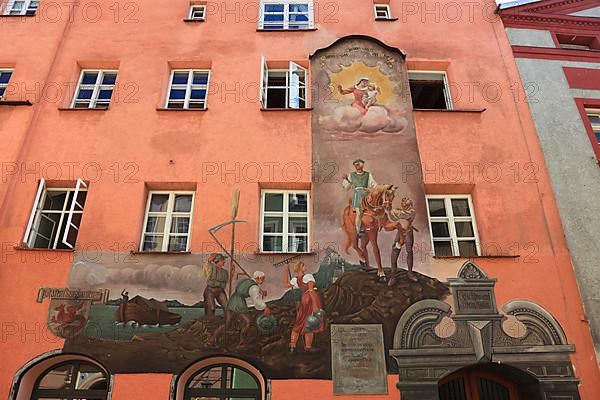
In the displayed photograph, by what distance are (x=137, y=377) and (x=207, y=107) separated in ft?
18.6

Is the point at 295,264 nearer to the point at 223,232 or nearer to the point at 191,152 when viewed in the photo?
the point at 223,232

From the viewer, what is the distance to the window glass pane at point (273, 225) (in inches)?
388

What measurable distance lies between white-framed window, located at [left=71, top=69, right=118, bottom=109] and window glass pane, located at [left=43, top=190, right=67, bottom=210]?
7.17 ft

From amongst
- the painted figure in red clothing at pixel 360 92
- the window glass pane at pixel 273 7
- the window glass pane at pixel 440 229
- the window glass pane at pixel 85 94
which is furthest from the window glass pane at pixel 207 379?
the window glass pane at pixel 273 7

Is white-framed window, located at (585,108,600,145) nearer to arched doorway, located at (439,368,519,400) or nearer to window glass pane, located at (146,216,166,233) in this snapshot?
arched doorway, located at (439,368,519,400)

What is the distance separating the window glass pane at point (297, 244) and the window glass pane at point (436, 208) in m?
2.58

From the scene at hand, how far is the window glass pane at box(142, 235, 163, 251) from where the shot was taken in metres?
9.73

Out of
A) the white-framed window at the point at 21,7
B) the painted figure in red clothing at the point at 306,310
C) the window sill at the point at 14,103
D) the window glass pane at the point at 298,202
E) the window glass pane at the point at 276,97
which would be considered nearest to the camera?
the painted figure in red clothing at the point at 306,310

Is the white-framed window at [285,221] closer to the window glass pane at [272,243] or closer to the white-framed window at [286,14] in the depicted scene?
the window glass pane at [272,243]

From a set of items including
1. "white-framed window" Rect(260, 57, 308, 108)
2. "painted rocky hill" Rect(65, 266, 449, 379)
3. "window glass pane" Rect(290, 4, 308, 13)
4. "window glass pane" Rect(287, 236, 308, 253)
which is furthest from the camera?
"window glass pane" Rect(290, 4, 308, 13)

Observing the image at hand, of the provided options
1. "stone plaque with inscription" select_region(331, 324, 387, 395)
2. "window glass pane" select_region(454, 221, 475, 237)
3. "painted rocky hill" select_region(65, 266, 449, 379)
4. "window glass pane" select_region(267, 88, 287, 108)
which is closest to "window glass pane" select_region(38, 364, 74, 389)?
"painted rocky hill" select_region(65, 266, 449, 379)

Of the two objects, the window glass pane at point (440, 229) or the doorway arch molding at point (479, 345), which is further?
the window glass pane at point (440, 229)

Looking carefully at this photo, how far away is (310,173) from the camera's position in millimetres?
10305

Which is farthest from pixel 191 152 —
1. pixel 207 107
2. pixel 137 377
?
pixel 137 377
